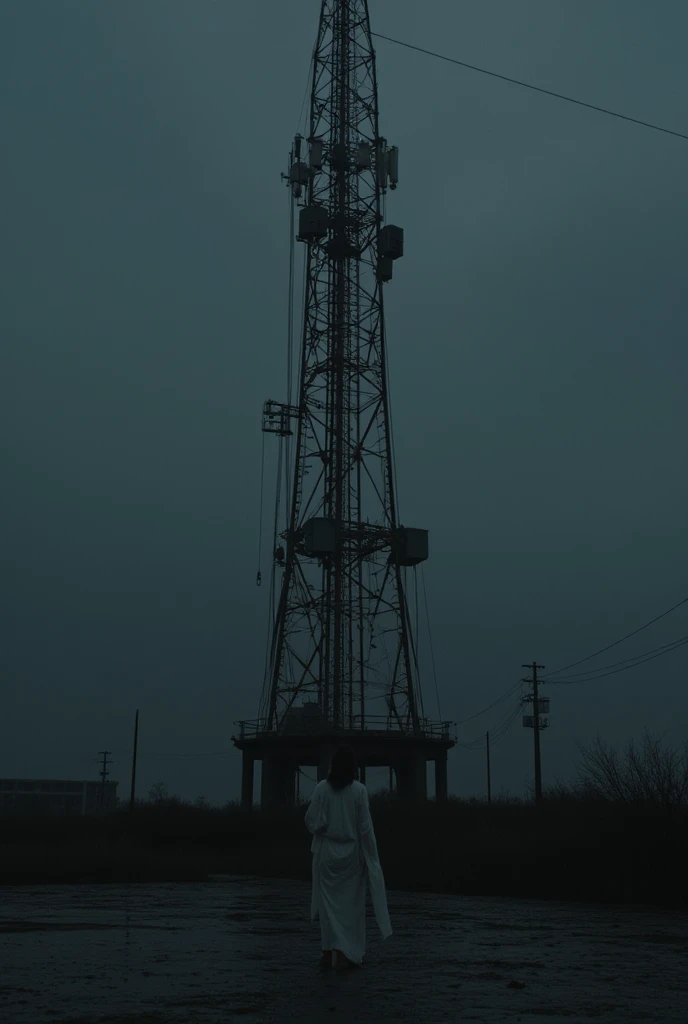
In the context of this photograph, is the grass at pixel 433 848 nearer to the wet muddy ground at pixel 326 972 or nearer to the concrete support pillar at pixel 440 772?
the wet muddy ground at pixel 326 972

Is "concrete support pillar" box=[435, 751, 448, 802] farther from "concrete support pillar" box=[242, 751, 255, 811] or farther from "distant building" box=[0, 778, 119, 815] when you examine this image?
"distant building" box=[0, 778, 119, 815]

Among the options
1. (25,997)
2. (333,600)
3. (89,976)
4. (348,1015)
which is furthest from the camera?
(333,600)

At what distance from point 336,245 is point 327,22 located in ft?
34.1

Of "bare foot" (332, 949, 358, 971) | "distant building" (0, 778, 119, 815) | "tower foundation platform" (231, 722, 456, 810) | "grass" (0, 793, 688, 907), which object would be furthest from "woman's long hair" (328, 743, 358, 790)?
"distant building" (0, 778, 119, 815)

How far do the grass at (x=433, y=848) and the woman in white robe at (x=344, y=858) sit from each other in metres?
9.50

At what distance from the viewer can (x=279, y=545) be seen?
156 ft

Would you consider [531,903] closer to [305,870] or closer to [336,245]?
[305,870]

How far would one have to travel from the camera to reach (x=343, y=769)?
30.7ft

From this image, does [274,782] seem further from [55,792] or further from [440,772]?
[55,792]

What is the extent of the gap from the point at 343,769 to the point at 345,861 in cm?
74

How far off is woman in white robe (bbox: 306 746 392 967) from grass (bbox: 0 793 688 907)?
950 cm

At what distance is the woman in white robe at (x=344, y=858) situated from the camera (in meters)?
9.00

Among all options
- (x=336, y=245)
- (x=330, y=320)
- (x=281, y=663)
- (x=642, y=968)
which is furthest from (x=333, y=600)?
(x=642, y=968)

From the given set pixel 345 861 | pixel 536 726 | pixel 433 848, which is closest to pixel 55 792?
pixel 536 726
